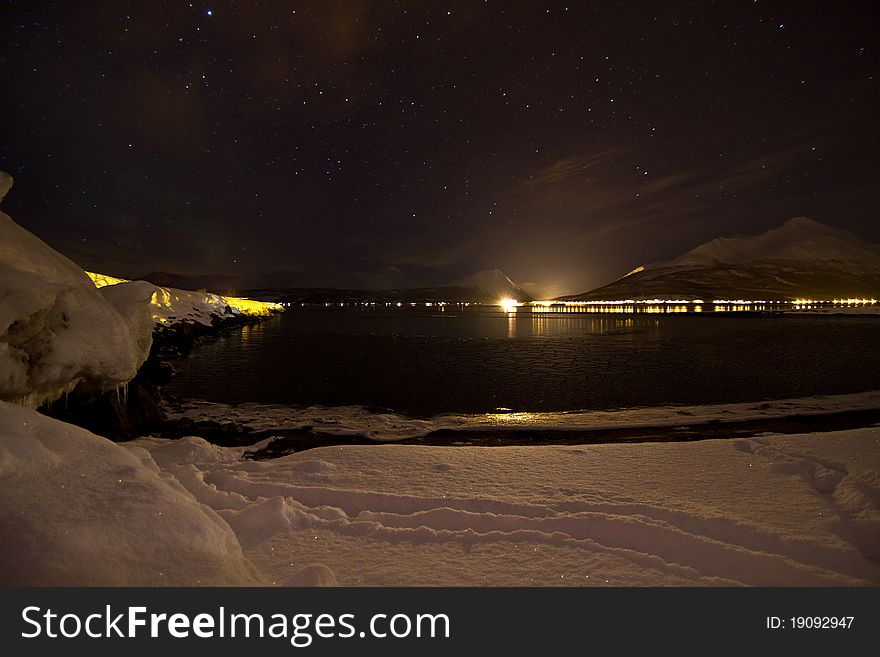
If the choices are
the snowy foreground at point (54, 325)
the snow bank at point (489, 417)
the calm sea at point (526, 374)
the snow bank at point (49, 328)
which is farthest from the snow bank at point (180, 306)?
the snow bank at point (49, 328)

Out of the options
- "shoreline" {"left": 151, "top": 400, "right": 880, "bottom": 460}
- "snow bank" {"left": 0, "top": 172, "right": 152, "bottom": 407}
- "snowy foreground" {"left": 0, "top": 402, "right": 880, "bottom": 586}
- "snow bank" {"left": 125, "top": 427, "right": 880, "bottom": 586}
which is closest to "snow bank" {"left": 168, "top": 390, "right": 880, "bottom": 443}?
"shoreline" {"left": 151, "top": 400, "right": 880, "bottom": 460}

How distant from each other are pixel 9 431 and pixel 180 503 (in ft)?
6.33

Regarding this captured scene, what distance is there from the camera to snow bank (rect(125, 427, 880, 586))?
12.6 feet

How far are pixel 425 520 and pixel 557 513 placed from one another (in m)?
1.51

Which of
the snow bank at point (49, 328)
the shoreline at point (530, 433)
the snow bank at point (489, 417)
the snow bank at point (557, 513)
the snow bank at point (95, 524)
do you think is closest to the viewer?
the snow bank at point (95, 524)

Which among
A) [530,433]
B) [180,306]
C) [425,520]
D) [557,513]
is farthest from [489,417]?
[180,306]

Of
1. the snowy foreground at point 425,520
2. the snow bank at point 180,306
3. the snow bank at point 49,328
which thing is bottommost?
the snowy foreground at point 425,520

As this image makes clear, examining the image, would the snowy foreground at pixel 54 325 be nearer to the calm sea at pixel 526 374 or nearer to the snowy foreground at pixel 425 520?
the snowy foreground at pixel 425 520

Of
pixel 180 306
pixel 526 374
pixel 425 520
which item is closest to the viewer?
pixel 425 520

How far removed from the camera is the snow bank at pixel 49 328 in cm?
577

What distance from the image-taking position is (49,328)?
705 centimetres

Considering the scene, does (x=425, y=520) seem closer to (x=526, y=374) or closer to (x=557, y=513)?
(x=557, y=513)

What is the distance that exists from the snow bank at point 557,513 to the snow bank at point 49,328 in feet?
7.05
